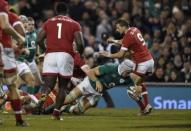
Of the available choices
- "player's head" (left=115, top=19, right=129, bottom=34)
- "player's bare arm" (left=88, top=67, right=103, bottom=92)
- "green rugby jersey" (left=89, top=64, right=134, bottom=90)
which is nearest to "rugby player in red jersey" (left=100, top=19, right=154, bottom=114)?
"player's head" (left=115, top=19, right=129, bottom=34)

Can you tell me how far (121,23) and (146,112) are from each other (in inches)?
84.6

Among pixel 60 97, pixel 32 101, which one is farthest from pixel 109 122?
pixel 32 101

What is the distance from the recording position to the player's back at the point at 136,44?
2048cm

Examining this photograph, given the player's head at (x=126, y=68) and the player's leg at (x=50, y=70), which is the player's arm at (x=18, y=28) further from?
the player's head at (x=126, y=68)

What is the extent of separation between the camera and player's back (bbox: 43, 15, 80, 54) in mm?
18312

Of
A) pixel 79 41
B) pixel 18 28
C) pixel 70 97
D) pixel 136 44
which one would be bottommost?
pixel 70 97

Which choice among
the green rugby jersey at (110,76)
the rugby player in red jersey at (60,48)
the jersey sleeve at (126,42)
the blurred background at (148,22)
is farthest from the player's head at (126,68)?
the blurred background at (148,22)

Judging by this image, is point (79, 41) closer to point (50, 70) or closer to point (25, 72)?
point (50, 70)

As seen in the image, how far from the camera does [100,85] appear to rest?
20.2 metres

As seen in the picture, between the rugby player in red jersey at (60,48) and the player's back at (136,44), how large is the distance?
233 cm

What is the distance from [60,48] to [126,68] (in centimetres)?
312

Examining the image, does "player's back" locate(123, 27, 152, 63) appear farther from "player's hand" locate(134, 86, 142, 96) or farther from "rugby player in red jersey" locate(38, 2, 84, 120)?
"rugby player in red jersey" locate(38, 2, 84, 120)

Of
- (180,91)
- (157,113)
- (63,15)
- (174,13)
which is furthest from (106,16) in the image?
(63,15)

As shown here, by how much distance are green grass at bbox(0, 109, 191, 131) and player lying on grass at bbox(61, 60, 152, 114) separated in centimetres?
30
